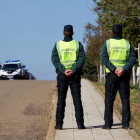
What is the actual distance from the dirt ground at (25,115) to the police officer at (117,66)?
160 centimetres

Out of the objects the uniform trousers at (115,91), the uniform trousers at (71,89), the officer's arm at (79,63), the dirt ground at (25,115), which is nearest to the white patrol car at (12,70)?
the dirt ground at (25,115)

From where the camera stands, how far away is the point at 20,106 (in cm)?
1496

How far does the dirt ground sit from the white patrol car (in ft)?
77.3

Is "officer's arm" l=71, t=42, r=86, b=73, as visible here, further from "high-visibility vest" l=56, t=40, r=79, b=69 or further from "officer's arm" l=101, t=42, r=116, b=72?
"officer's arm" l=101, t=42, r=116, b=72

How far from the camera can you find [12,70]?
140 feet

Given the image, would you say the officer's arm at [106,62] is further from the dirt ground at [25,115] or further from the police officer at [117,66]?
the dirt ground at [25,115]

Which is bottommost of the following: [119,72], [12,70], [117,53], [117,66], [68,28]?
[12,70]

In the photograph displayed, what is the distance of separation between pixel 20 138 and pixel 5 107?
5.18m

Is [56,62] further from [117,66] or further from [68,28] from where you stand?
[117,66]

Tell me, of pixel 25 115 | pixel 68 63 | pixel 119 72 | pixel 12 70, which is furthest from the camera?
pixel 12 70

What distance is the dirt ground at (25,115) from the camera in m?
10.0

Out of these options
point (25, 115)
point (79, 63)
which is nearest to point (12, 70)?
point (25, 115)

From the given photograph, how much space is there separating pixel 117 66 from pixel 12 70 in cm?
3348

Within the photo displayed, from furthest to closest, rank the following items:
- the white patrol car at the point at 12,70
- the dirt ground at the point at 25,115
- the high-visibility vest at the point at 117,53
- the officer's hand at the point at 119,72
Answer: the white patrol car at the point at 12,70 < the dirt ground at the point at 25,115 < the high-visibility vest at the point at 117,53 < the officer's hand at the point at 119,72
